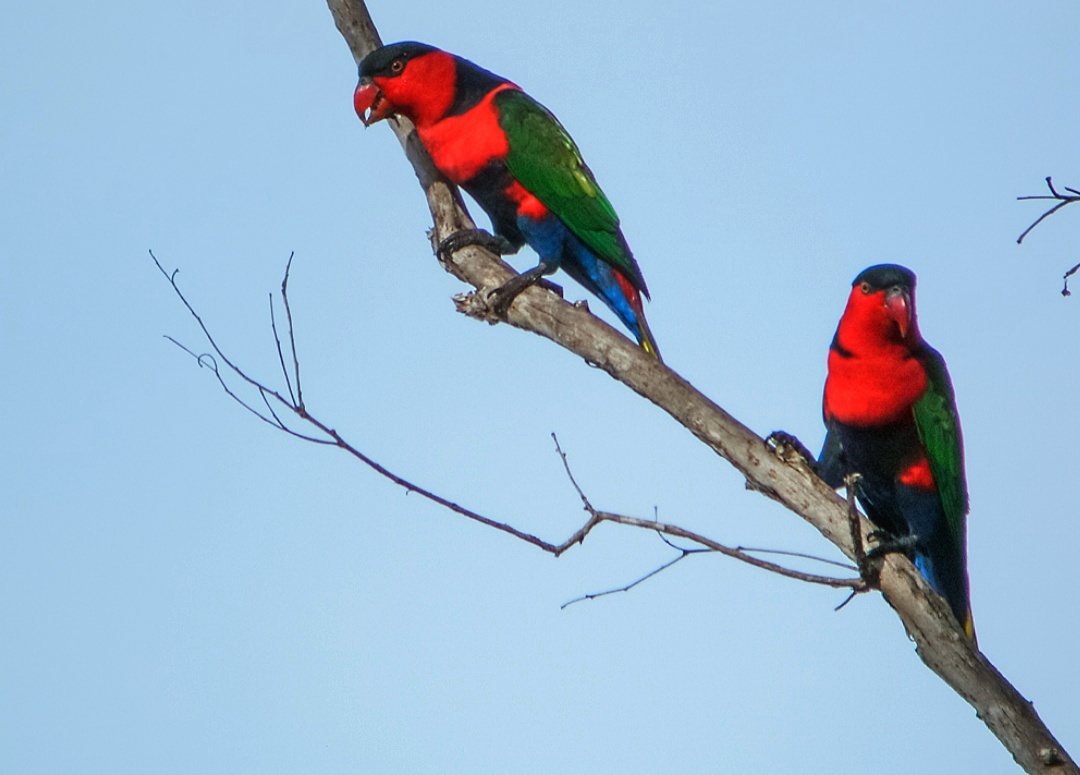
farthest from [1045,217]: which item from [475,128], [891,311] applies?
[475,128]

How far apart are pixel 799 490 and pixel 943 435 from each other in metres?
0.92

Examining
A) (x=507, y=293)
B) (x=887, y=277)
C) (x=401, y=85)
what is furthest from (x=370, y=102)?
(x=887, y=277)

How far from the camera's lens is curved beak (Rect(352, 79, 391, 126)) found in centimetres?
520

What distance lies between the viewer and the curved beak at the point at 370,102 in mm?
5195

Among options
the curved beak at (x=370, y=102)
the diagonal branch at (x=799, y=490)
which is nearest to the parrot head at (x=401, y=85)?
the curved beak at (x=370, y=102)

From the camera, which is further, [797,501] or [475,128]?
[475,128]

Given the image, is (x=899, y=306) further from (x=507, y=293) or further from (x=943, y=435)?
(x=507, y=293)

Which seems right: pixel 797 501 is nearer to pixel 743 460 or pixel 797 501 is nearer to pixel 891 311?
pixel 743 460

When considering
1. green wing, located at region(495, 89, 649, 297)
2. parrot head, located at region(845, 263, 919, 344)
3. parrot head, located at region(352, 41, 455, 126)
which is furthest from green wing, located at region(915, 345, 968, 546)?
parrot head, located at region(352, 41, 455, 126)

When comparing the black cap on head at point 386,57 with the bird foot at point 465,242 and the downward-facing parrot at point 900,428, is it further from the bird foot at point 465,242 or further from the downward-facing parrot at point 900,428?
the downward-facing parrot at point 900,428

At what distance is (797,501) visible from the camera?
3.57 m

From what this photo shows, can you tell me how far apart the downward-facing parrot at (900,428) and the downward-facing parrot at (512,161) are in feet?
3.88

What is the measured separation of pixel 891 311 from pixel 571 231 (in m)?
1.71

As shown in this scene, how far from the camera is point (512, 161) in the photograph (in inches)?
200
